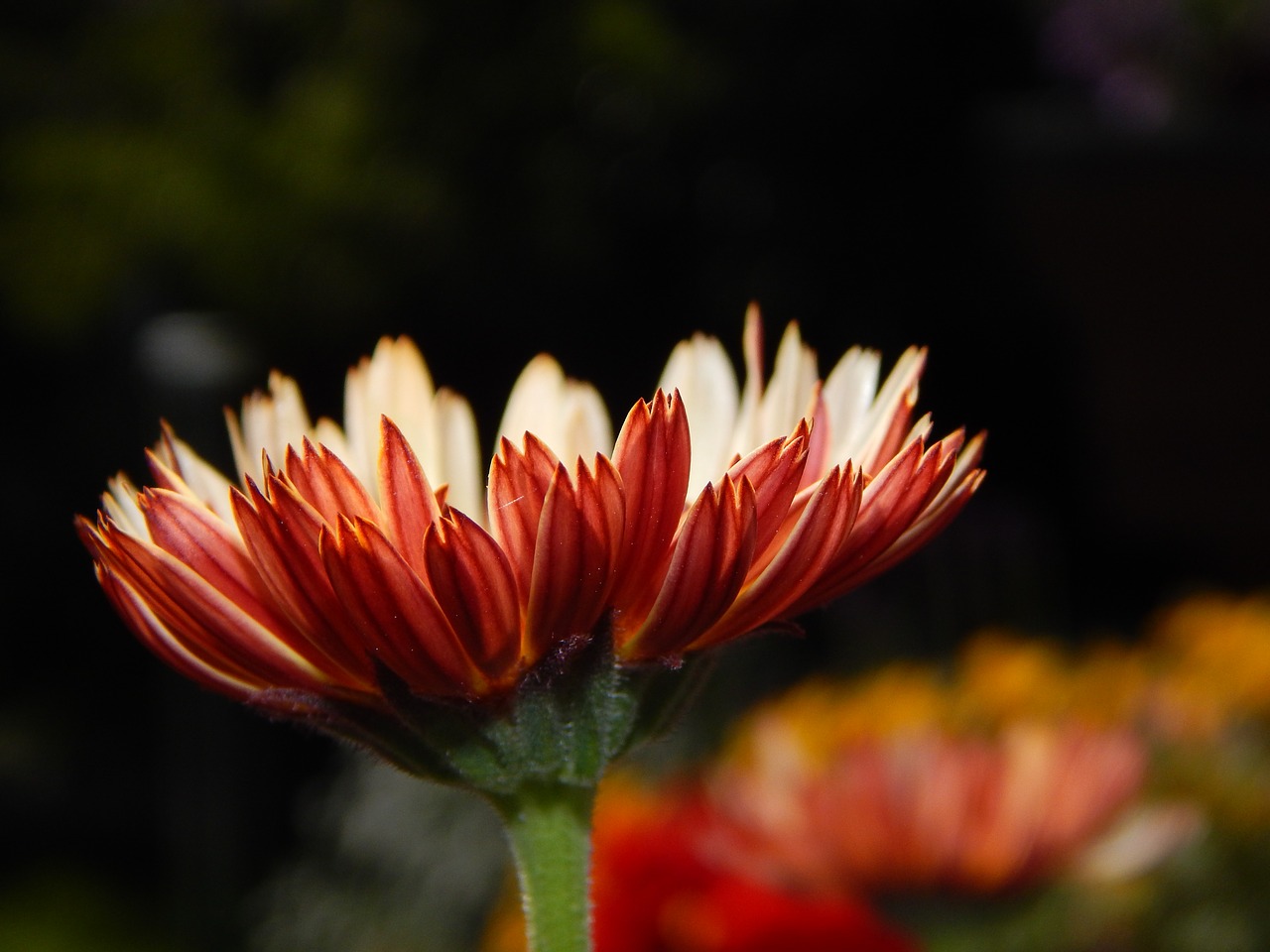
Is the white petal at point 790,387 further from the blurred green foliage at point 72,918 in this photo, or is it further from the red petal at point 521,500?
the blurred green foliage at point 72,918

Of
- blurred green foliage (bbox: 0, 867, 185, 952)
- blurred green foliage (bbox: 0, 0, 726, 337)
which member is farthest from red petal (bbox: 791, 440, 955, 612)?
blurred green foliage (bbox: 0, 867, 185, 952)

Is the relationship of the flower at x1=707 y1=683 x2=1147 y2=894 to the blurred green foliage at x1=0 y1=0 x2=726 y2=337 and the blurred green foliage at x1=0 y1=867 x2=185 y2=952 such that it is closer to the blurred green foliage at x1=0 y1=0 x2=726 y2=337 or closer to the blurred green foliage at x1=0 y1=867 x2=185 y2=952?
the blurred green foliage at x1=0 y1=0 x2=726 y2=337

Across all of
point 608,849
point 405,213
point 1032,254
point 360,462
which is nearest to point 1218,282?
point 1032,254

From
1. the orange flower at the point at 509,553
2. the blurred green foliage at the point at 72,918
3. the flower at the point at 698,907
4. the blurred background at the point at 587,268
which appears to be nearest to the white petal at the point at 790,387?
the orange flower at the point at 509,553

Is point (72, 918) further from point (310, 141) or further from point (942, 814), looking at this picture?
point (942, 814)

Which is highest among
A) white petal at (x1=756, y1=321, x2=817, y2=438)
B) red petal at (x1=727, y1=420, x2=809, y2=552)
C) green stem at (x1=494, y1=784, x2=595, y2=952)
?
white petal at (x1=756, y1=321, x2=817, y2=438)

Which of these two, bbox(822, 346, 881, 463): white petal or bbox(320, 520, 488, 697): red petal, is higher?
bbox(822, 346, 881, 463): white petal
